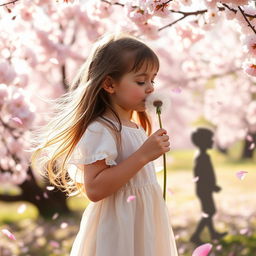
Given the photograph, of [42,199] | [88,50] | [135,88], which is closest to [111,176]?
[135,88]

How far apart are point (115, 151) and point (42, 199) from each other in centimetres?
586

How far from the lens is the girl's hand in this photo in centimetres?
253

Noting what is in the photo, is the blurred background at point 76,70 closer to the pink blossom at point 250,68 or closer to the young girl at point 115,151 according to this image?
the pink blossom at point 250,68

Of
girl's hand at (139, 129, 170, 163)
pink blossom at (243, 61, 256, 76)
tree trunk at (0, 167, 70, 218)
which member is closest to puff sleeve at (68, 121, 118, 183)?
girl's hand at (139, 129, 170, 163)

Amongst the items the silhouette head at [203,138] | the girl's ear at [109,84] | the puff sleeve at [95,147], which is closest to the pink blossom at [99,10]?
the silhouette head at [203,138]

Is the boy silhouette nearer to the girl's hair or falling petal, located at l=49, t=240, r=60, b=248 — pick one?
falling petal, located at l=49, t=240, r=60, b=248

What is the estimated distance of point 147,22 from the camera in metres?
3.93

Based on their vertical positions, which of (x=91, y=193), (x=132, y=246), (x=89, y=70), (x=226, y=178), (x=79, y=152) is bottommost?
(x=226, y=178)

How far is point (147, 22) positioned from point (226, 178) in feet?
30.7

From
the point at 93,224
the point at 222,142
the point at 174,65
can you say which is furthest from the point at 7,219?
the point at 222,142

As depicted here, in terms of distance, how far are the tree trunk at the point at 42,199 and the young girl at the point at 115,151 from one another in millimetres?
5263

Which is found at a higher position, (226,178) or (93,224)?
(93,224)

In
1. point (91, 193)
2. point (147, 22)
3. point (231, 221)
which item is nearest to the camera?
point (91, 193)

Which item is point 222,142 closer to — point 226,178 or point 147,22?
point 226,178
